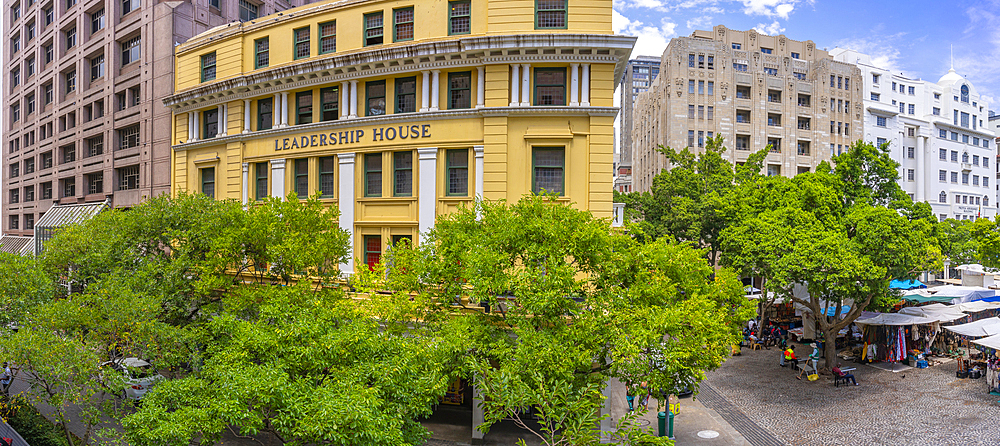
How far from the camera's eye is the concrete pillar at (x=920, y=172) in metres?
75.1

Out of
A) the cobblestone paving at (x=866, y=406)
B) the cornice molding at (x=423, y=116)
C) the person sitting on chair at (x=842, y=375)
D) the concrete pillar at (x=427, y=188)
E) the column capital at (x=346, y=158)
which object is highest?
the cornice molding at (x=423, y=116)

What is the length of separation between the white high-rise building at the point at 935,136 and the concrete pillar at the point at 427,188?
2758 inches

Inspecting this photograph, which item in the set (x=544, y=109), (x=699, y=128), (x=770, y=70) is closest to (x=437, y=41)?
(x=544, y=109)

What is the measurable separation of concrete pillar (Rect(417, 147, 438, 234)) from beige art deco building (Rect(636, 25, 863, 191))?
4372 cm

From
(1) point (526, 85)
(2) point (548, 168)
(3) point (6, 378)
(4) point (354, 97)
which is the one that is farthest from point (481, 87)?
(3) point (6, 378)

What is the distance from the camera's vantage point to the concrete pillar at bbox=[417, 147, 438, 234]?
2103 cm

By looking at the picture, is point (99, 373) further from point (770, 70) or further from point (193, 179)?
point (770, 70)

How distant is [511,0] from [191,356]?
15.8m

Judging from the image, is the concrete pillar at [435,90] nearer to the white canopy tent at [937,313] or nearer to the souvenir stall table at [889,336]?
the souvenir stall table at [889,336]

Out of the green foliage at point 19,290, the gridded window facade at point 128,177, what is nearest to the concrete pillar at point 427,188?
the green foliage at point 19,290

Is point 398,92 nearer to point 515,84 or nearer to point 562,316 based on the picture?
point 515,84

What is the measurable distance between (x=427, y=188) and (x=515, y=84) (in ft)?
17.1

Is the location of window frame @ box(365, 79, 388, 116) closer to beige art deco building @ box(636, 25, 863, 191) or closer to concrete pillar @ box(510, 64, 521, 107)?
concrete pillar @ box(510, 64, 521, 107)

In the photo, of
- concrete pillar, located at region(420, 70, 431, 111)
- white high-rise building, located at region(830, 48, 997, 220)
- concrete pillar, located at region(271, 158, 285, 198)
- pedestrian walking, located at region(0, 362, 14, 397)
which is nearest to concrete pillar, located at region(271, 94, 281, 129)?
concrete pillar, located at region(271, 158, 285, 198)
